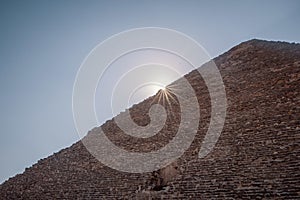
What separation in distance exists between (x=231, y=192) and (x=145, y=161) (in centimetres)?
382

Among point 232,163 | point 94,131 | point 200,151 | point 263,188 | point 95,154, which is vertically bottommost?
point 263,188

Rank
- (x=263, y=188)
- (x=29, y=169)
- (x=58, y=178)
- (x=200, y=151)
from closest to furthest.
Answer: (x=263, y=188), (x=200, y=151), (x=58, y=178), (x=29, y=169)

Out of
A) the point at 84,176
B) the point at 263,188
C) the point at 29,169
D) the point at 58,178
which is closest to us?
the point at 263,188

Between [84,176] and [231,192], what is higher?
[84,176]

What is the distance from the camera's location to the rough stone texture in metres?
8.34

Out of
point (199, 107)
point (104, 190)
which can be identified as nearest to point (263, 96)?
point (199, 107)

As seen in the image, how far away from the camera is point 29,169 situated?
53.6 ft

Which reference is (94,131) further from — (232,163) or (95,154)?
(232,163)

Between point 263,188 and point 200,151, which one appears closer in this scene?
point 263,188

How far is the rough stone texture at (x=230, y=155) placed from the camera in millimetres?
8344

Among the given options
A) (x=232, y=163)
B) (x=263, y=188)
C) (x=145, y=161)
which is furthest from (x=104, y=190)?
(x=263, y=188)

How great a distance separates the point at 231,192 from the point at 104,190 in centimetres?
437

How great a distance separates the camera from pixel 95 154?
14266 millimetres

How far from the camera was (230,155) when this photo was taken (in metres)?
9.45
